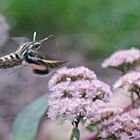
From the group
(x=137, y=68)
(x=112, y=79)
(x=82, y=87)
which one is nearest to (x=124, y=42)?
(x=112, y=79)

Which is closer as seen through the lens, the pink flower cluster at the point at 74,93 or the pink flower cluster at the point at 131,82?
the pink flower cluster at the point at 74,93

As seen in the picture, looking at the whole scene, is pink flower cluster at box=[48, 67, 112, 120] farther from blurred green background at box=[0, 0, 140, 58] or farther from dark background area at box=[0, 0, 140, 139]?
blurred green background at box=[0, 0, 140, 58]

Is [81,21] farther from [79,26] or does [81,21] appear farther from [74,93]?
[74,93]

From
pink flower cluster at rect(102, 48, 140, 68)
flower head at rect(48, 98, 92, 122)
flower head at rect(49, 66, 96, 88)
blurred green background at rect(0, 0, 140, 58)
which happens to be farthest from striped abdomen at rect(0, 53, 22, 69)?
blurred green background at rect(0, 0, 140, 58)

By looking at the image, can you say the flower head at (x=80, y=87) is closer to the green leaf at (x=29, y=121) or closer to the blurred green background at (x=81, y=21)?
the green leaf at (x=29, y=121)

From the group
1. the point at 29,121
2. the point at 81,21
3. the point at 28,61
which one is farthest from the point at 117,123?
the point at 81,21

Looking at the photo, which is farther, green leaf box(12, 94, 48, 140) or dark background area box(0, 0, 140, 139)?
dark background area box(0, 0, 140, 139)

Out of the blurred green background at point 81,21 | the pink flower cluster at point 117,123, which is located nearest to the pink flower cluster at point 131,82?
the pink flower cluster at point 117,123
